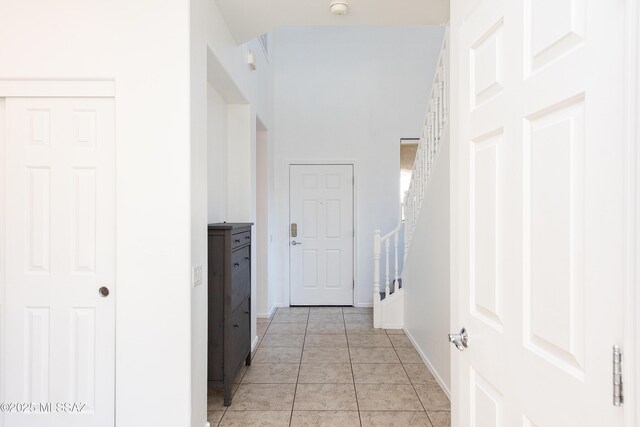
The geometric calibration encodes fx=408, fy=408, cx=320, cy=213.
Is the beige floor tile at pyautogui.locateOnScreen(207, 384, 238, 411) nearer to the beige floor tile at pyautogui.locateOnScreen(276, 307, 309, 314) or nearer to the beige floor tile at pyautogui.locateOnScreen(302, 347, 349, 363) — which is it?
the beige floor tile at pyautogui.locateOnScreen(302, 347, 349, 363)

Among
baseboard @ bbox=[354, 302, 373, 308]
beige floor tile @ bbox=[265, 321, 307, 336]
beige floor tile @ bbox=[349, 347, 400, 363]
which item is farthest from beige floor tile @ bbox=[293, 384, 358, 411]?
baseboard @ bbox=[354, 302, 373, 308]

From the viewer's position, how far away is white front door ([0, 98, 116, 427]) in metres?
2.12

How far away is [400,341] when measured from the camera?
4.19 meters

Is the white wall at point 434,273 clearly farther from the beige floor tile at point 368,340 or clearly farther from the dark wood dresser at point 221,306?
the dark wood dresser at point 221,306

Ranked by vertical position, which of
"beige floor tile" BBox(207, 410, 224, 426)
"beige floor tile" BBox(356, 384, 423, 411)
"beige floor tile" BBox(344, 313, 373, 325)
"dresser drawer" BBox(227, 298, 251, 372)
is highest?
"dresser drawer" BBox(227, 298, 251, 372)

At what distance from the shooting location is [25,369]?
212 centimetres

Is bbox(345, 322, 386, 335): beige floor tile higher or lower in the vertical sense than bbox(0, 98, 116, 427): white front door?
lower
